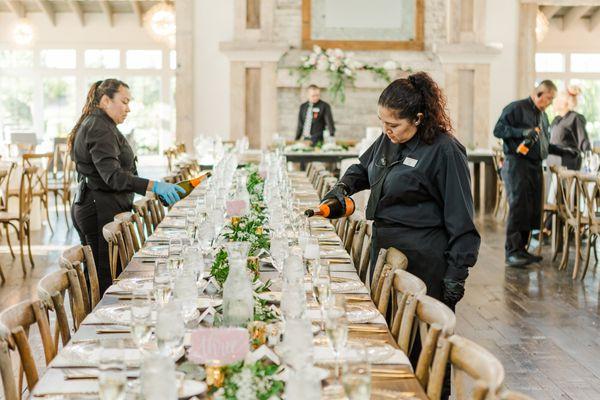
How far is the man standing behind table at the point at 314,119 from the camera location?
1188 cm

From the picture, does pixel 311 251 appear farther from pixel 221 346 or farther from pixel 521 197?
pixel 521 197

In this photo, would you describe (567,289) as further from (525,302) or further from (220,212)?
(220,212)

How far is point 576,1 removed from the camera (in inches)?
535

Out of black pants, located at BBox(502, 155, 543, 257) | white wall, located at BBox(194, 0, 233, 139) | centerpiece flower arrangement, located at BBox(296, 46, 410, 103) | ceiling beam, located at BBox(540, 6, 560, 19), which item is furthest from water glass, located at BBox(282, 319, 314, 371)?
ceiling beam, located at BBox(540, 6, 560, 19)

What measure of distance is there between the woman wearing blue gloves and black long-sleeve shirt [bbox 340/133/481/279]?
6.29 feet

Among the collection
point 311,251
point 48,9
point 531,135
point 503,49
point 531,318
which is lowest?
point 531,318

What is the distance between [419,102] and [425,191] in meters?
0.38

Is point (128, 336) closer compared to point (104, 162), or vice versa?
point (128, 336)

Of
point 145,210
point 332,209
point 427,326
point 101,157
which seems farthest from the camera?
point 145,210

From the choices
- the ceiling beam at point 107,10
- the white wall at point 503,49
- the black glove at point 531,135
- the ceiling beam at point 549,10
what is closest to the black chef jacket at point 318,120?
the white wall at point 503,49

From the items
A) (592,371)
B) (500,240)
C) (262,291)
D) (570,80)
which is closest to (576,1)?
(570,80)

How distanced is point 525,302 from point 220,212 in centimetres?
303

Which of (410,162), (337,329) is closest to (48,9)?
(410,162)

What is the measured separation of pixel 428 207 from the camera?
3.66 metres
